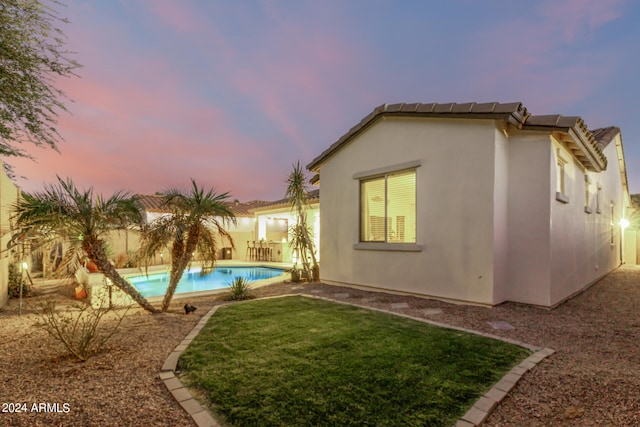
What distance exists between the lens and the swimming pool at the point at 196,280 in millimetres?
12492

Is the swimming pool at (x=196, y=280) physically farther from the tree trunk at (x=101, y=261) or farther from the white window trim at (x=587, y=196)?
the white window trim at (x=587, y=196)

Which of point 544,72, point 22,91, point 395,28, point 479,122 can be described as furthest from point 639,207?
point 22,91

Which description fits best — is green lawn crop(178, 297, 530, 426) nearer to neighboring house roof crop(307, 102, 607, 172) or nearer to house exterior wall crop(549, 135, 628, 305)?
house exterior wall crop(549, 135, 628, 305)

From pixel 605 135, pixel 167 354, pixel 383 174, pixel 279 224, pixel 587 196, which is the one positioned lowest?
pixel 167 354

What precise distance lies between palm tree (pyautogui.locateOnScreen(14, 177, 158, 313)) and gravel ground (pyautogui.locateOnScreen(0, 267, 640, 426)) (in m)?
1.42

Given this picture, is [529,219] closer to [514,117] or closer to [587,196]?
[514,117]

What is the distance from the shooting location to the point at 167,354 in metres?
4.31

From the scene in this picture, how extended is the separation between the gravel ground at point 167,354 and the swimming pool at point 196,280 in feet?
18.6

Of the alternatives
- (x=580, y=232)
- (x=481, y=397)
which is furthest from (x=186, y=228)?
(x=580, y=232)

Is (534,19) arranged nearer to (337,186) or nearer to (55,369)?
(337,186)

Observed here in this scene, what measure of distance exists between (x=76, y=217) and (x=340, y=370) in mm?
5384

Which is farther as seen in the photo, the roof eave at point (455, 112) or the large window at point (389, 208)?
the large window at point (389, 208)

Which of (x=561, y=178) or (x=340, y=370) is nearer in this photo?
(x=340, y=370)

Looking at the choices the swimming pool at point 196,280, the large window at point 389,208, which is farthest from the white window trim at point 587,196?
the swimming pool at point 196,280
